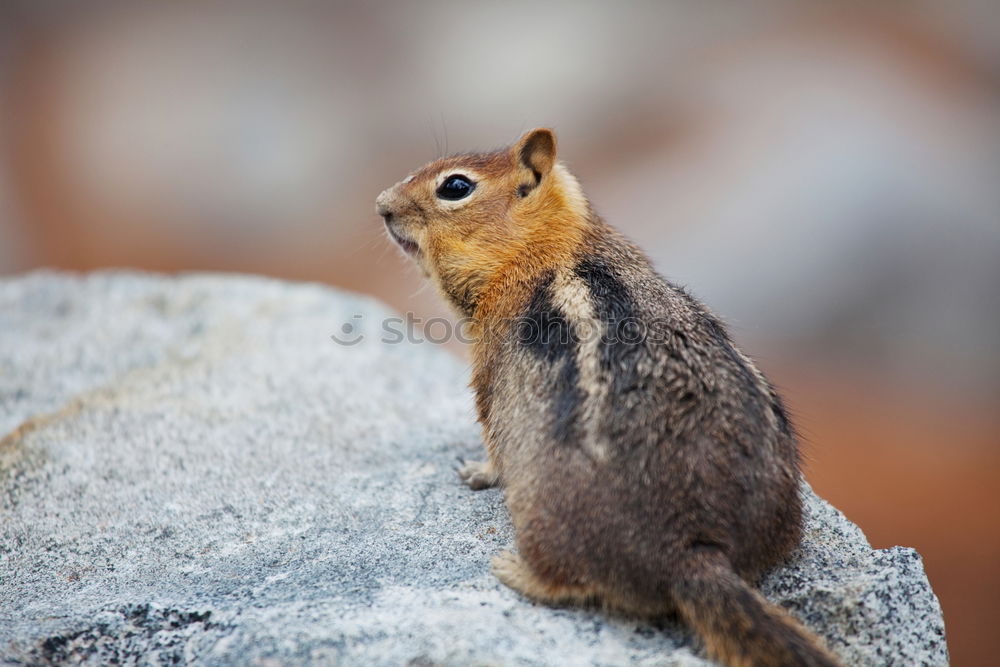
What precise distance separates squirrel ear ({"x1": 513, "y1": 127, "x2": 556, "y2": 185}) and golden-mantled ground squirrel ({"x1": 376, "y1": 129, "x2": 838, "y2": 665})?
25.7 inches

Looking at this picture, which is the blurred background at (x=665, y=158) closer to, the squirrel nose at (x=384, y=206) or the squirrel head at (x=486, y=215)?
the squirrel nose at (x=384, y=206)

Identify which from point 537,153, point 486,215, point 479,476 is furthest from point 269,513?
point 537,153

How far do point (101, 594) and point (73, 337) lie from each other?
349 cm

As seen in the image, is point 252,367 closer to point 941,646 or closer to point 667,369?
point 667,369

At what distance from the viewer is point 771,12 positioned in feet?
51.9

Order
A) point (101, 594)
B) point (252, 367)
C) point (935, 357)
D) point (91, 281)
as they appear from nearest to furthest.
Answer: point (101, 594), point (252, 367), point (91, 281), point (935, 357)

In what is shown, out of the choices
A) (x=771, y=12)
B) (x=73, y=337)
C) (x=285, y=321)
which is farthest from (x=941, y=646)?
(x=771, y=12)

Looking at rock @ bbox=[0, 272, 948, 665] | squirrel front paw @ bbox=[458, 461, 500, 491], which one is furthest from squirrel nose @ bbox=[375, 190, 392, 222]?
squirrel front paw @ bbox=[458, 461, 500, 491]

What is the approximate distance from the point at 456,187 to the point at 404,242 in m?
0.48

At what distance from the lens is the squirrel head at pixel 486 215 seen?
17.2ft

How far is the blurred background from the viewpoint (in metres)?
10.4

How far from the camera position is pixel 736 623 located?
139 inches

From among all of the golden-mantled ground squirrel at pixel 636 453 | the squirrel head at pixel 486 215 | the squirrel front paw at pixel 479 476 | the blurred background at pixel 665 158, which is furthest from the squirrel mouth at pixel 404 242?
the blurred background at pixel 665 158

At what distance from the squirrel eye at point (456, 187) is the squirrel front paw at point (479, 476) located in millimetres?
1554
